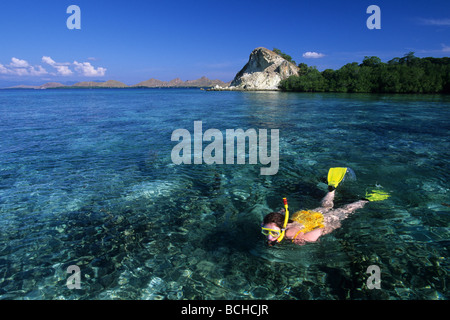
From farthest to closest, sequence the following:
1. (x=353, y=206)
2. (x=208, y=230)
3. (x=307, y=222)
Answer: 1. (x=353, y=206)
2. (x=208, y=230)
3. (x=307, y=222)

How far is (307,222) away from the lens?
5301mm

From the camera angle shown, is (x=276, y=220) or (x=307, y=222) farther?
(x=307, y=222)

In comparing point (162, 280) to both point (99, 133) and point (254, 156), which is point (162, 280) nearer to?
point (254, 156)

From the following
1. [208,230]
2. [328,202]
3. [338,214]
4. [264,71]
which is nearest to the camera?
[208,230]

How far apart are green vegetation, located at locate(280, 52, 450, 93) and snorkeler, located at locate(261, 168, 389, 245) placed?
72664mm

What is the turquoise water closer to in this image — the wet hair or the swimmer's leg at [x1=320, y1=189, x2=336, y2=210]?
the swimmer's leg at [x1=320, y1=189, x2=336, y2=210]

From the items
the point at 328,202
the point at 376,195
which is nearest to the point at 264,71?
the point at 376,195

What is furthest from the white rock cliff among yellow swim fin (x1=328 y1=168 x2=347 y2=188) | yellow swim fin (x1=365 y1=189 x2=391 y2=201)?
yellow swim fin (x1=328 y1=168 x2=347 y2=188)

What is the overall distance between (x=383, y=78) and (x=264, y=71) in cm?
6491

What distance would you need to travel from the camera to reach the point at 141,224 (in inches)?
236

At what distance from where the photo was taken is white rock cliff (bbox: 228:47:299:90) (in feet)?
377

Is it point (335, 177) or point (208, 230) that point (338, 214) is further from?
point (208, 230)

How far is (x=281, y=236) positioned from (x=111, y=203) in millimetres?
4955
